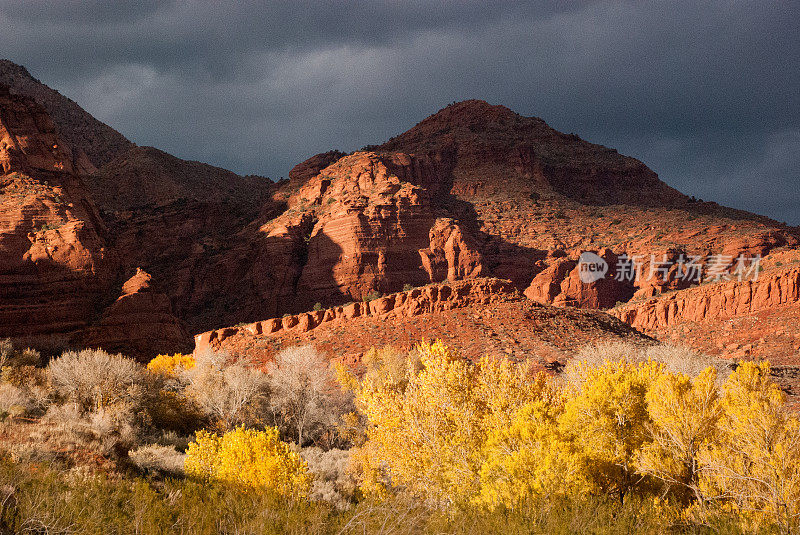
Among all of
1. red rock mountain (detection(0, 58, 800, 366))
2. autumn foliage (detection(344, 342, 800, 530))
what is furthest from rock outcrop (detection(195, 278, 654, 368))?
autumn foliage (detection(344, 342, 800, 530))

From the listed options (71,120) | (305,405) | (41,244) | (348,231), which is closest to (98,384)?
(305,405)

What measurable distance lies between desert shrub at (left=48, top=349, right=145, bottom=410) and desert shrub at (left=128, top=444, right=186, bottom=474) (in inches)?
234

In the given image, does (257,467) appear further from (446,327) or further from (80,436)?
(446,327)

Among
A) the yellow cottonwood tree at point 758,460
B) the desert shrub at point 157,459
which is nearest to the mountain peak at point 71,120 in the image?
the desert shrub at point 157,459

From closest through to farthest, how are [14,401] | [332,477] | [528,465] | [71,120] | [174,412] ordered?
[528,465] < [332,477] < [14,401] < [174,412] < [71,120]

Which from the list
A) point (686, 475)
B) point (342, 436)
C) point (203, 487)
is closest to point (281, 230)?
point (342, 436)

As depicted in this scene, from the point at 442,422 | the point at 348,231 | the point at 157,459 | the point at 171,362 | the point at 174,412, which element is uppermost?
the point at 348,231

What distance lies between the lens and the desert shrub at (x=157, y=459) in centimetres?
1878

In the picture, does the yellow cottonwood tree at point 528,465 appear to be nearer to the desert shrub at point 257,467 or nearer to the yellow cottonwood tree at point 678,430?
the yellow cottonwood tree at point 678,430

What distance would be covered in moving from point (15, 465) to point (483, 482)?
36.2ft

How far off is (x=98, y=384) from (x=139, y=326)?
21462 millimetres

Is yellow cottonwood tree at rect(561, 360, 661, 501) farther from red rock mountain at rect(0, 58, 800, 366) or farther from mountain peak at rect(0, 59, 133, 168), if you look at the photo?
mountain peak at rect(0, 59, 133, 168)

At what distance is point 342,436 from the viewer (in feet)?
91.4

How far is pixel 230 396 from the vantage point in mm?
29625
